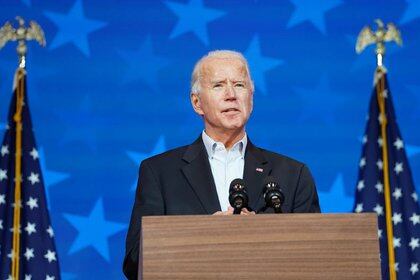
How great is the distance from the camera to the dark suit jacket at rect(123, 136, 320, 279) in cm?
299

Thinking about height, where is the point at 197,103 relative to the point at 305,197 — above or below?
above

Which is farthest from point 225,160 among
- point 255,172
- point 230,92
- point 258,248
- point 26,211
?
point 26,211

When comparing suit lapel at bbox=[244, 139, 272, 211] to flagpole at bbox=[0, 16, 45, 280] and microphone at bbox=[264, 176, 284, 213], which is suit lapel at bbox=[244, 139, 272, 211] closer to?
microphone at bbox=[264, 176, 284, 213]

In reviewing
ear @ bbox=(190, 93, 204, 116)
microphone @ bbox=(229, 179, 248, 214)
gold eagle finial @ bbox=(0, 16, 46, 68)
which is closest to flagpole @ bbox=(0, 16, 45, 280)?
gold eagle finial @ bbox=(0, 16, 46, 68)

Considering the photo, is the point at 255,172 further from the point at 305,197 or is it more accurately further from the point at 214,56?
the point at 214,56

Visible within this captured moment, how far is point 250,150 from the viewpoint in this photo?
3250 mm

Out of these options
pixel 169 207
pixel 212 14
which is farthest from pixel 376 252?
pixel 212 14

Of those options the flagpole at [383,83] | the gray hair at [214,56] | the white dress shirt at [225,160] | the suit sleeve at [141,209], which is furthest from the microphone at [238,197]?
the flagpole at [383,83]

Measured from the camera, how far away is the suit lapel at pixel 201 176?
3029 millimetres

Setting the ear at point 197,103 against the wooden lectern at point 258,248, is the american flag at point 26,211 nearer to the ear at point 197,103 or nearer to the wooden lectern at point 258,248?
the ear at point 197,103

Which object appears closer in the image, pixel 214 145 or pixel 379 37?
pixel 214 145

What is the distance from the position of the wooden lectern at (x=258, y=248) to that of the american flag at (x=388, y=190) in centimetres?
271

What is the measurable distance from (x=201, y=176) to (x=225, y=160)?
166mm

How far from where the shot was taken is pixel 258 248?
2.27 m
